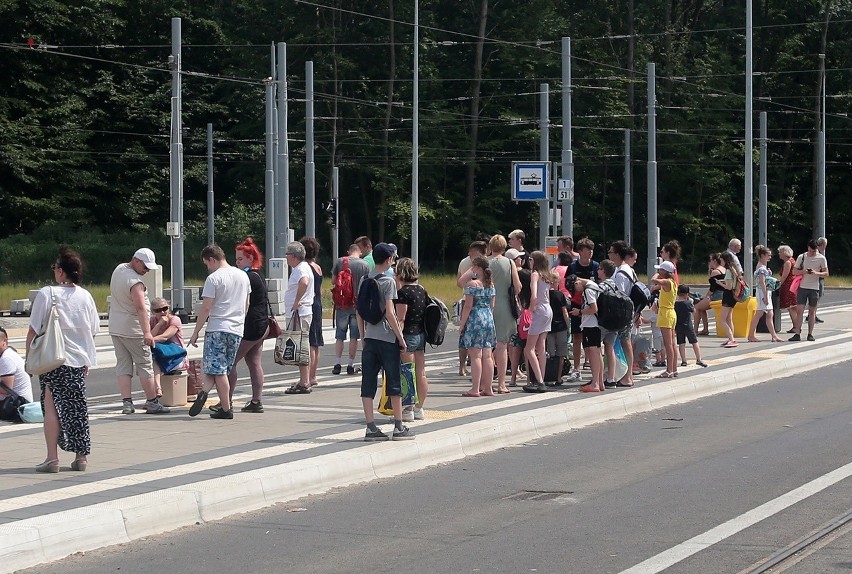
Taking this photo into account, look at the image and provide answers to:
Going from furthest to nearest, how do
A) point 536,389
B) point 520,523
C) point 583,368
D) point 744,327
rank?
point 744,327
point 583,368
point 536,389
point 520,523

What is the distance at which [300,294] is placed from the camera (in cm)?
1556

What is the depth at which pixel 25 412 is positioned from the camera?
43.4ft

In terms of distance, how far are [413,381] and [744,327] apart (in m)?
13.7

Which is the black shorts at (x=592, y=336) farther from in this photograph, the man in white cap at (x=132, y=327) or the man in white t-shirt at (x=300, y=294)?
the man in white cap at (x=132, y=327)

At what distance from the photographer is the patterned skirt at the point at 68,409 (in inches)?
398

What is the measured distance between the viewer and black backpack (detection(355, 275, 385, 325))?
11609 mm

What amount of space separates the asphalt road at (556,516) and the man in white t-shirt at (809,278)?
10.8 metres

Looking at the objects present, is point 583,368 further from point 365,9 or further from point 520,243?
point 365,9

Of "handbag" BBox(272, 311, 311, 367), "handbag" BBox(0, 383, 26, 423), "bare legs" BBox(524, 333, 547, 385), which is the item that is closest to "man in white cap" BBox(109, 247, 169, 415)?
"handbag" BBox(0, 383, 26, 423)

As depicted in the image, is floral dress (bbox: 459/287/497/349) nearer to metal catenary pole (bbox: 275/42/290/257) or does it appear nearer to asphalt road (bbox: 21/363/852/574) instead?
asphalt road (bbox: 21/363/852/574)

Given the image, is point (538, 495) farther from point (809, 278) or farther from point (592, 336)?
point (809, 278)

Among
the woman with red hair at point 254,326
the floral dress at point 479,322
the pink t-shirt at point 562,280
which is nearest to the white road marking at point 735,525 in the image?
the floral dress at point 479,322

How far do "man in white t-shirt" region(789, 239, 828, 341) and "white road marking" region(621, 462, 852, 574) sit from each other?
1312 centimetres

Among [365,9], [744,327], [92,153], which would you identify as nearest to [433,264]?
[365,9]
